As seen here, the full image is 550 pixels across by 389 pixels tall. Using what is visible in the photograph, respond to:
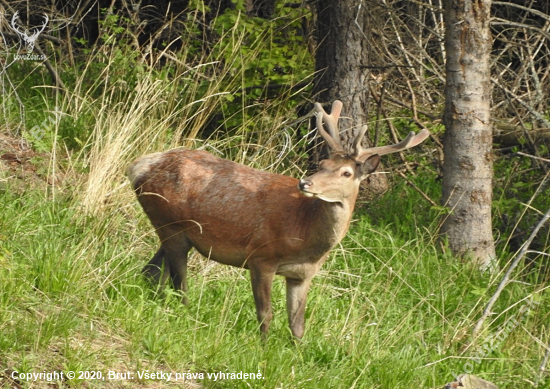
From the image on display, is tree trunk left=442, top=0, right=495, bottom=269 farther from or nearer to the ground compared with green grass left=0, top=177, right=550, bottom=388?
farther from the ground

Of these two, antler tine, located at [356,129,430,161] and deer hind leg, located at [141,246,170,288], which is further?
deer hind leg, located at [141,246,170,288]

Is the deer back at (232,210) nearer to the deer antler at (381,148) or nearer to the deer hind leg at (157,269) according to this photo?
the deer hind leg at (157,269)

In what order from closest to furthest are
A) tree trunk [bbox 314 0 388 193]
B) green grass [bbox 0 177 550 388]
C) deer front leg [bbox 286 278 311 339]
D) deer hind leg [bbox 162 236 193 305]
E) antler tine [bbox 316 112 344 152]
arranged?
green grass [bbox 0 177 550 388]
antler tine [bbox 316 112 344 152]
deer front leg [bbox 286 278 311 339]
deer hind leg [bbox 162 236 193 305]
tree trunk [bbox 314 0 388 193]

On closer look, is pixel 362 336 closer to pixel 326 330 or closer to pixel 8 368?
pixel 326 330

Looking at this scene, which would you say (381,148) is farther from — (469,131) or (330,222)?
(469,131)

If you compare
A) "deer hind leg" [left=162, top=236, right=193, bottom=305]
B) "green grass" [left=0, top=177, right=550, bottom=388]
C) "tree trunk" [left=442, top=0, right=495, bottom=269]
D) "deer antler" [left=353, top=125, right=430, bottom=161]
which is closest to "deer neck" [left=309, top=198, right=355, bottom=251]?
"deer antler" [left=353, top=125, right=430, bottom=161]

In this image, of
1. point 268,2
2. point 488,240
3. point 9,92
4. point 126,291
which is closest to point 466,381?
point 126,291

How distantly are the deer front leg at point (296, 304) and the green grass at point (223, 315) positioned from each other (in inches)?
3.1

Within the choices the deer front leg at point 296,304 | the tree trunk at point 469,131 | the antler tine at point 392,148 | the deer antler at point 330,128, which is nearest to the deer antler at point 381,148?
the antler tine at point 392,148

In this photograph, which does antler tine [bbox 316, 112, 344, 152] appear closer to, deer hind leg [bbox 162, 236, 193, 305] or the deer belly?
the deer belly

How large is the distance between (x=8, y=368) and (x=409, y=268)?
3.66 m

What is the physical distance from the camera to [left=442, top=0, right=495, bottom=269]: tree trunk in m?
7.34

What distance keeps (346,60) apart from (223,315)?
3845 millimetres

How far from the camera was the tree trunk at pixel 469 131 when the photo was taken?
24.1 ft
